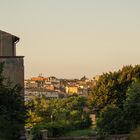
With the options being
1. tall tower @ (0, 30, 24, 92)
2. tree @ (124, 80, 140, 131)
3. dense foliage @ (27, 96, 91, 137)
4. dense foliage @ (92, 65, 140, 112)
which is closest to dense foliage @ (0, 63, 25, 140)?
tall tower @ (0, 30, 24, 92)

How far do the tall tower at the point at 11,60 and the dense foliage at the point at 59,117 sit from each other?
5353 mm

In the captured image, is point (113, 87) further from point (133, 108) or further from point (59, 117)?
point (133, 108)

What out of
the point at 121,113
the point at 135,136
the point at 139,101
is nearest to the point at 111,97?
the point at 139,101

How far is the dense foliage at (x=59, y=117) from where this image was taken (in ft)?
161

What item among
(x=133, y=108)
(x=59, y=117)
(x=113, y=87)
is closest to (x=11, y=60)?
(x=133, y=108)

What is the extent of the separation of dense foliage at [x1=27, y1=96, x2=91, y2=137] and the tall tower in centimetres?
535

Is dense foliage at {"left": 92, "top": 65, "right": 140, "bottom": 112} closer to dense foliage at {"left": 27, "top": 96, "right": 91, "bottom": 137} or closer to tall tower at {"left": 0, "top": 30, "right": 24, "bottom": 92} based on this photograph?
dense foliage at {"left": 27, "top": 96, "right": 91, "bottom": 137}

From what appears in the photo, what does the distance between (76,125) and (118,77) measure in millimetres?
8447

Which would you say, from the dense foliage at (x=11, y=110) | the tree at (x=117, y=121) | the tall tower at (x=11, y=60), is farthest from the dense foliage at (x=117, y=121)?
the dense foliage at (x=11, y=110)

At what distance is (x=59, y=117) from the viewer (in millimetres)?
67188

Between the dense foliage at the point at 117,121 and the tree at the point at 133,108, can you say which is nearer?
the dense foliage at the point at 117,121

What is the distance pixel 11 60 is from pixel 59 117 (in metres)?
28.8

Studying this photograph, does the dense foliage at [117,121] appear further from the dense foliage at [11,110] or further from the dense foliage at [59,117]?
the dense foliage at [11,110]

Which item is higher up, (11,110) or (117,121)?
(11,110)
